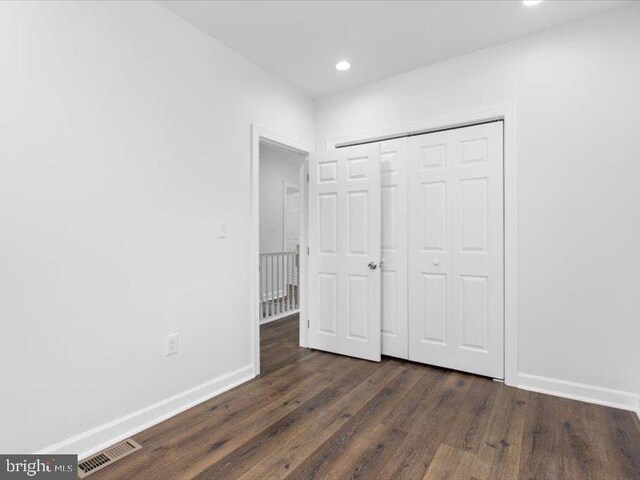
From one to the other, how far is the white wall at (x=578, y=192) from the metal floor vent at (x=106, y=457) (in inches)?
108

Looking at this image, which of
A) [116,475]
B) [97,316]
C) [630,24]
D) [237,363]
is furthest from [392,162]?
[116,475]

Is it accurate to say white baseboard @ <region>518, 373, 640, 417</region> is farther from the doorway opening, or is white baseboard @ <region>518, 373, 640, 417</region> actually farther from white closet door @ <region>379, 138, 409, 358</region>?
the doorway opening

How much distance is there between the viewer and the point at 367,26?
8.56ft

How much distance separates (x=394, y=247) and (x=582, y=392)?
1.77 metres

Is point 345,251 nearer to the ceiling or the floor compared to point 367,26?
nearer to the floor

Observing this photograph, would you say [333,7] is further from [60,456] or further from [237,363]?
[60,456]

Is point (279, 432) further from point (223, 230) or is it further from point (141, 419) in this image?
point (223, 230)

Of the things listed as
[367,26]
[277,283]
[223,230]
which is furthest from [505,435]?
[277,283]

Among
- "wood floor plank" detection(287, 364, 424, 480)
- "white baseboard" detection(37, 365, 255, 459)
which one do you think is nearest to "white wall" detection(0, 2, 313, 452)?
"white baseboard" detection(37, 365, 255, 459)

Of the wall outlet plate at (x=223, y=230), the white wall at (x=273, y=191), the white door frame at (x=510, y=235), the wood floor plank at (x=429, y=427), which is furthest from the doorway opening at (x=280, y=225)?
the white door frame at (x=510, y=235)

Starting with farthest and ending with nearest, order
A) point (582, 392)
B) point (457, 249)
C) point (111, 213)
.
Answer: point (457, 249)
point (582, 392)
point (111, 213)

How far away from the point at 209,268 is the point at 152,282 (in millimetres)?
465

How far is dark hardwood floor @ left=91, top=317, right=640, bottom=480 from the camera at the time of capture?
5.94ft

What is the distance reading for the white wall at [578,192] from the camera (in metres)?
2.43
